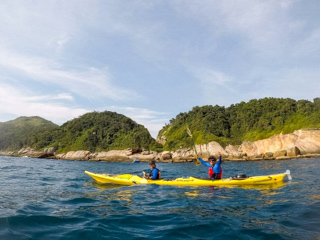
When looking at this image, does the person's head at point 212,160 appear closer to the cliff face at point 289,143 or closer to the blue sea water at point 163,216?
the blue sea water at point 163,216

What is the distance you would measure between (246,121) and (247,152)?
15.8 m

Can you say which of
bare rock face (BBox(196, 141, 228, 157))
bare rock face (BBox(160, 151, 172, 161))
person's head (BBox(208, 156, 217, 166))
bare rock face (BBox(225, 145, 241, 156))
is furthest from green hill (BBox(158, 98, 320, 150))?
person's head (BBox(208, 156, 217, 166))

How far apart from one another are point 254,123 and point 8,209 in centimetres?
7525

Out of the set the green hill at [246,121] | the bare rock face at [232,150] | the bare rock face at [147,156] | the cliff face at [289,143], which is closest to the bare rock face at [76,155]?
the bare rock face at [147,156]

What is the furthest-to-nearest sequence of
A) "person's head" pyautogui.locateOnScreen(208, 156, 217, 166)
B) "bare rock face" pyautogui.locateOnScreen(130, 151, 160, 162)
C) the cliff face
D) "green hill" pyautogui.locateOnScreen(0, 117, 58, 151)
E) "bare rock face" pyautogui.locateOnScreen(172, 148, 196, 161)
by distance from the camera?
"green hill" pyautogui.locateOnScreen(0, 117, 58, 151) → "bare rock face" pyautogui.locateOnScreen(130, 151, 160, 162) → "bare rock face" pyautogui.locateOnScreen(172, 148, 196, 161) → the cliff face → "person's head" pyautogui.locateOnScreen(208, 156, 217, 166)

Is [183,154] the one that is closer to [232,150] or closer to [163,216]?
[232,150]

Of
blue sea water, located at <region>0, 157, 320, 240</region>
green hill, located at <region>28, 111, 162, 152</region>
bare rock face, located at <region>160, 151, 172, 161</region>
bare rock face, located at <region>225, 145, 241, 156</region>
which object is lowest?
blue sea water, located at <region>0, 157, 320, 240</region>

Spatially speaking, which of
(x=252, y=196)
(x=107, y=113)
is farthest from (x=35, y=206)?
(x=107, y=113)

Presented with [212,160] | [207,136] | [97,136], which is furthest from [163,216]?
[97,136]

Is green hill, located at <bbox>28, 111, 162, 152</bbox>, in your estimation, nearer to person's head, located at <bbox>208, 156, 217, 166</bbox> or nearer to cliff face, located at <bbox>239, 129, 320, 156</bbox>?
cliff face, located at <bbox>239, 129, 320, 156</bbox>

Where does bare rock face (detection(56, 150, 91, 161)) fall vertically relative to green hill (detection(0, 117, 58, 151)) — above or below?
below

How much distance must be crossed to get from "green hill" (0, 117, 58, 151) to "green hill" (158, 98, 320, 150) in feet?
260

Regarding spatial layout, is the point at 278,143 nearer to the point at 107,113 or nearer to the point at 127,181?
the point at 127,181

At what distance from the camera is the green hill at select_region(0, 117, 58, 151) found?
121 metres
